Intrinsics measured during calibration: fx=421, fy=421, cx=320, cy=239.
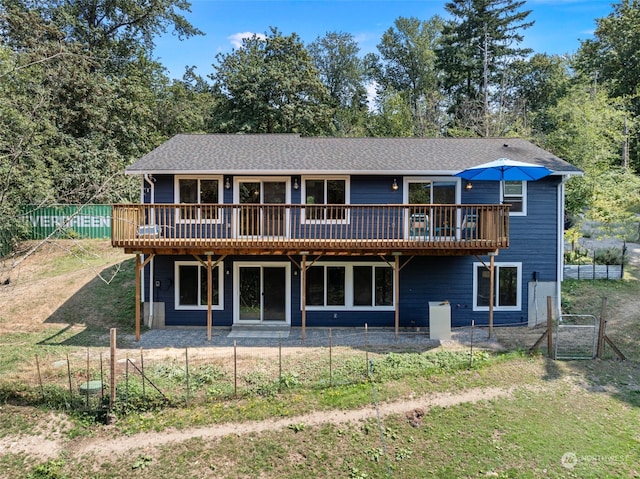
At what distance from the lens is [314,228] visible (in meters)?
12.3

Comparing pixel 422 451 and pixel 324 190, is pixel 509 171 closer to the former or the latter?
pixel 324 190

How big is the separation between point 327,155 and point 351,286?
432 cm

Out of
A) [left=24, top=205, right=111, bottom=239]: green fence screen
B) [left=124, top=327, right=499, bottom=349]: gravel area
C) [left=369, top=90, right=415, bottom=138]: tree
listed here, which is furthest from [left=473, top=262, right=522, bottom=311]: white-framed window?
[left=369, top=90, right=415, bottom=138]: tree

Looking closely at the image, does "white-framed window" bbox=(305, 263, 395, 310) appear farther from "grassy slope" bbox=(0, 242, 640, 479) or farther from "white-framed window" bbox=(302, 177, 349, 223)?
"grassy slope" bbox=(0, 242, 640, 479)

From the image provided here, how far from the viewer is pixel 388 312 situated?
42.8ft

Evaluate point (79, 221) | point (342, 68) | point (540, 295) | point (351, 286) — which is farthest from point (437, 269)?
point (342, 68)

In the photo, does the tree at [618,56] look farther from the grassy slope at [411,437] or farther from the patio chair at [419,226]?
the grassy slope at [411,437]

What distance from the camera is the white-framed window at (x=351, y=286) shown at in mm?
13102

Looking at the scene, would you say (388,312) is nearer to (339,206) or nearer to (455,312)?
(455,312)

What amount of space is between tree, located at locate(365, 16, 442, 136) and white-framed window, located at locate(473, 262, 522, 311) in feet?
90.3

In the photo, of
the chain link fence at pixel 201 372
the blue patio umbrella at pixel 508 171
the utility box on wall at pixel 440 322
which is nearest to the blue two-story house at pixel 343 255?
the blue patio umbrella at pixel 508 171

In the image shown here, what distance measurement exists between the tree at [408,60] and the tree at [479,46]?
3.52 metres

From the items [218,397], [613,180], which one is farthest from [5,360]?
[613,180]

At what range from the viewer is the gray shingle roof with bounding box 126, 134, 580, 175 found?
12.4 metres
